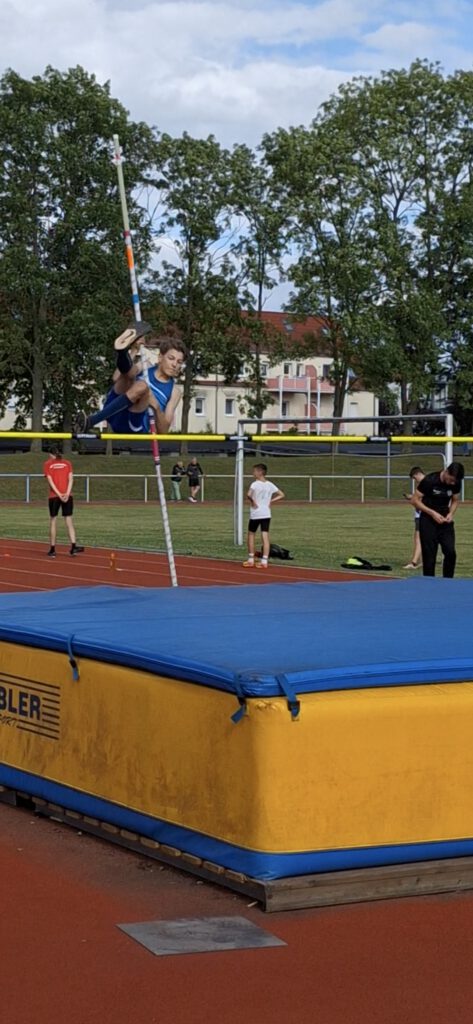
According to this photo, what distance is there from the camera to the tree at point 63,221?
4869 cm

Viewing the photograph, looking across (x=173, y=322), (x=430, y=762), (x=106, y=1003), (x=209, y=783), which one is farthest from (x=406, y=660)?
(x=173, y=322)

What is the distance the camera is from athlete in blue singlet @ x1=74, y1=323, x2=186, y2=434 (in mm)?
10623

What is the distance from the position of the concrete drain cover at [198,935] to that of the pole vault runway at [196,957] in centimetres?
4

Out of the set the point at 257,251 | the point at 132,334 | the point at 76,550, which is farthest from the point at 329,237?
the point at 132,334

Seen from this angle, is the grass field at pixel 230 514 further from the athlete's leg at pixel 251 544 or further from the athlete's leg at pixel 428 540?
the athlete's leg at pixel 428 540

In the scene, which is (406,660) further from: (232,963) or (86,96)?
(86,96)

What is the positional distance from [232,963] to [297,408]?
86.1 meters

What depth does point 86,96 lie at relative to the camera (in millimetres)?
49125

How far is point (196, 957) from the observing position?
4.28 metres

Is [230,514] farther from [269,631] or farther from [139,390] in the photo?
[269,631]

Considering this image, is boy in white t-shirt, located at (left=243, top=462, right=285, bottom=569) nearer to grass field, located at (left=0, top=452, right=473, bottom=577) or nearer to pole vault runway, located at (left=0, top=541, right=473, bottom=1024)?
grass field, located at (left=0, top=452, right=473, bottom=577)

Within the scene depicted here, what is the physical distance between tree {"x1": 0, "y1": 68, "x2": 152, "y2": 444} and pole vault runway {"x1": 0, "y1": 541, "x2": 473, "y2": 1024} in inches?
1709

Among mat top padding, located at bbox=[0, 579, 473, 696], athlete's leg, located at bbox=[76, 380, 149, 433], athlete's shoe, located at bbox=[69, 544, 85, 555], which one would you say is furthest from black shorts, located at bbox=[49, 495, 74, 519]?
mat top padding, located at bbox=[0, 579, 473, 696]

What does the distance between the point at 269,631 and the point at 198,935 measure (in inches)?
70.0
